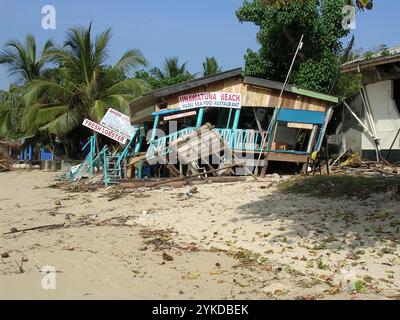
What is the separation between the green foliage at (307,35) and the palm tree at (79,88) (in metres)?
6.56

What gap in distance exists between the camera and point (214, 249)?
25.4 ft

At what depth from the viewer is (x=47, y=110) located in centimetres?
2416

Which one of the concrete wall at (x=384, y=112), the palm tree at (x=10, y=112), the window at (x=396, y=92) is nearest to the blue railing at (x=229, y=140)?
the concrete wall at (x=384, y=112)

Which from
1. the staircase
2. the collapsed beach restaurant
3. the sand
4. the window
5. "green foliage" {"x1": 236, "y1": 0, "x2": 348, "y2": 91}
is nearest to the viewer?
the sand

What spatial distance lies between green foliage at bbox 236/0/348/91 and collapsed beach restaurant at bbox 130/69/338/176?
2.84m

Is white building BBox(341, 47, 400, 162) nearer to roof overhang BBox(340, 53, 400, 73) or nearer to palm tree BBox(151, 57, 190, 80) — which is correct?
roof overhang BBox(340, 53, 400, 73)

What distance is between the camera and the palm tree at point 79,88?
23578 millimetres

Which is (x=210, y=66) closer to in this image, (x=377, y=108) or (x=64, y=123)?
(x=64, y=123)

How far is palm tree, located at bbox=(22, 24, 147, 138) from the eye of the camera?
23.6 meters

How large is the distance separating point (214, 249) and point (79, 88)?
1791 centimetres

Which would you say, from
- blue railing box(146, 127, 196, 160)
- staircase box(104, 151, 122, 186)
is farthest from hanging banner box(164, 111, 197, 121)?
staircase box(104, 151, 122, 186)
